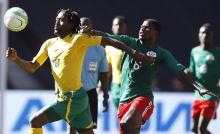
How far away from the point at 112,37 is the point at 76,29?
0.42 meters

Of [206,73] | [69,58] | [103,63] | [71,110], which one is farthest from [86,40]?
[206,73]

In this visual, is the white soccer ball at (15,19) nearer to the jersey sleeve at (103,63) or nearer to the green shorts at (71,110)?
the green shorts at (71,110)

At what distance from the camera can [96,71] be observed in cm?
1198

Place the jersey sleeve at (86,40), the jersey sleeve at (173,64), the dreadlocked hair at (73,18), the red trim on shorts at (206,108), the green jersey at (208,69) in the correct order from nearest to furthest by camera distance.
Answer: the jersey sleeve at (86,40) → the dreadlocked hair at (73,18) → the jersey sleeve at (173,64) → the green jersey at (208,69) → the red trim on shorts at (206,108)

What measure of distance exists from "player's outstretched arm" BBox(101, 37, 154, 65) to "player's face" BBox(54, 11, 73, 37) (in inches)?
19.0

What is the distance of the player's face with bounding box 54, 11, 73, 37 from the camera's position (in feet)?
32.1

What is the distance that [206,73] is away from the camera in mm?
13188

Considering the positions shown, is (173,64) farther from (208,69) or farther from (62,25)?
→ (208,69)

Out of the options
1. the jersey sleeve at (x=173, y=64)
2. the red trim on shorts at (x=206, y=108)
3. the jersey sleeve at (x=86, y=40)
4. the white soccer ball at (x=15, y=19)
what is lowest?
the red trim on shorts at (x=206, y=108)

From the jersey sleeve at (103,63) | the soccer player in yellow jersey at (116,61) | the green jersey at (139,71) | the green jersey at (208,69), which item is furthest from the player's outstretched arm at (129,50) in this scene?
the green jersey at (208,69)

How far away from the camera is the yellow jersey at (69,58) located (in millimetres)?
9648

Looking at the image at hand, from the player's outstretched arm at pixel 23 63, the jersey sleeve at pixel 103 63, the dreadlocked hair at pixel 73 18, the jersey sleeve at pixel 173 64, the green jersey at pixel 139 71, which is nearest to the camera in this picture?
the player's outstretched arm at pixel 23 63

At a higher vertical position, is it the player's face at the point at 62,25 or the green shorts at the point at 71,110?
the player's face at the point at 62,25

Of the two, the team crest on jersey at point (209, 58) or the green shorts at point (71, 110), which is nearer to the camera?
the green shorts at point (71, 110)
